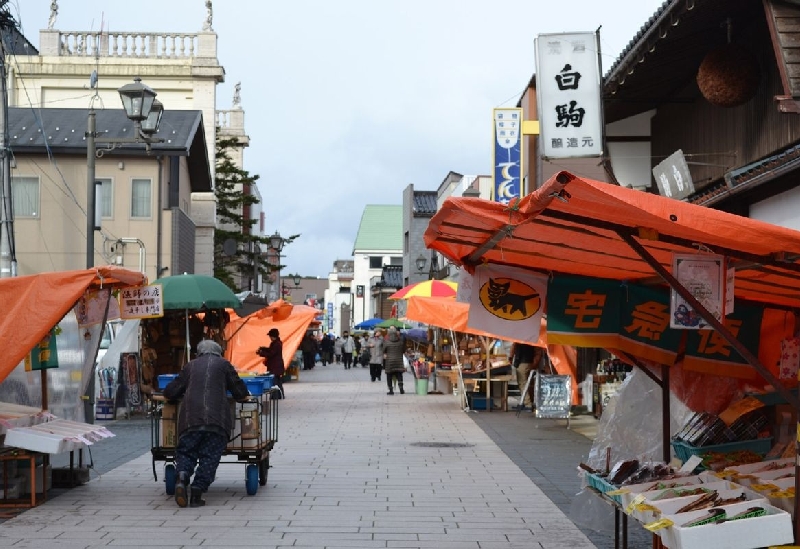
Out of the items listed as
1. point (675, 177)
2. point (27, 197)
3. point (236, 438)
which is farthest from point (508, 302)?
point (27, 197)

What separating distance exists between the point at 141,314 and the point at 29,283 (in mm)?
2769

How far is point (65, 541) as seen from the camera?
30.3 feet

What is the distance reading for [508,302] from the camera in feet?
29.6

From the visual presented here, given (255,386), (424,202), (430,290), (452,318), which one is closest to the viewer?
(255,386)

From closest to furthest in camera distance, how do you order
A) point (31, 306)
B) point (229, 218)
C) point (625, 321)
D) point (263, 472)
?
point (625, 321)
point (31, 306)
point (263, 472)
point (229, 218)

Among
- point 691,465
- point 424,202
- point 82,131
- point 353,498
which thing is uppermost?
point 424,202

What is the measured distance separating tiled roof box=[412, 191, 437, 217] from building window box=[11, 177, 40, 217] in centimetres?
4274

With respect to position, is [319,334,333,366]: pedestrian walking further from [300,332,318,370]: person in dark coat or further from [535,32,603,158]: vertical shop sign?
[535,32,603,158]: vertical shop sign

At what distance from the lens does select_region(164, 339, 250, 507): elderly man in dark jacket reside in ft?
36.5

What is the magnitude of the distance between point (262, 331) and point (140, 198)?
5476 millimetres

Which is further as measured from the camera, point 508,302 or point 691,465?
point 508,302

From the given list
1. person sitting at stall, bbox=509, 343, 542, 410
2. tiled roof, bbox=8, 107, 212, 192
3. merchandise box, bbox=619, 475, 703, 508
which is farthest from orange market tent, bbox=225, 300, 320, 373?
merchandise box, bbox=619, 475, 703, 508

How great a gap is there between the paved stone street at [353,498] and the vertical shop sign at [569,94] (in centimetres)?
475

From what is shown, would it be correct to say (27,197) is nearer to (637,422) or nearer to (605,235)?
(637,422)
